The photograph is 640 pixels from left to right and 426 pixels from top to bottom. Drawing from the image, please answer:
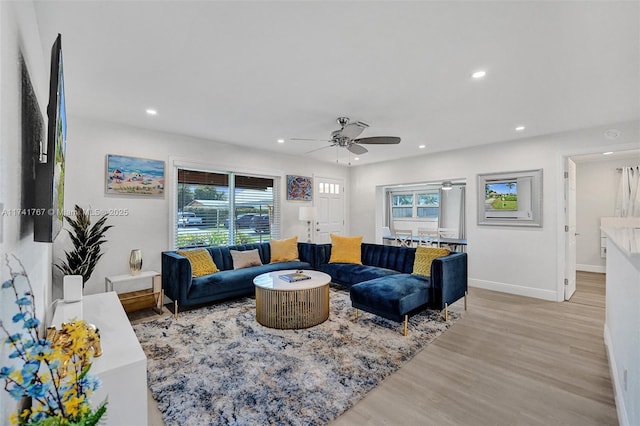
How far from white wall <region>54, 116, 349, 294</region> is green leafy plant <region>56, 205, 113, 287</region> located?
26 centimetres

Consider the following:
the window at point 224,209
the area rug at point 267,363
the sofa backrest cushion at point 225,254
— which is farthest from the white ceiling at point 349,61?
the area rug at point 267,363

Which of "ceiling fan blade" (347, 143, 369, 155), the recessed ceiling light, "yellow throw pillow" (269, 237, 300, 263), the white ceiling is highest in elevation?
the white ceiling

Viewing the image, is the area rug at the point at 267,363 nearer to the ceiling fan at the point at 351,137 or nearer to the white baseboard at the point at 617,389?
the white baseboard at the point at 617,389

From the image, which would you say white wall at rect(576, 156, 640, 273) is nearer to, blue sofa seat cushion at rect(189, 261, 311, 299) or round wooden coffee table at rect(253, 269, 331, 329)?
round wooden coffee table at rect(253, 269, 331, 329)

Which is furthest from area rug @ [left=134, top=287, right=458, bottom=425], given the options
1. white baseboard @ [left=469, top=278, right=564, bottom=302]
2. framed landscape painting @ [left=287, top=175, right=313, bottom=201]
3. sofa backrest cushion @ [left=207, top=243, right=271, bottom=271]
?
framed landscape painting @ [left=287, top=175, right=313, bottom=201]

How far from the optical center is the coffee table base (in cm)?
311

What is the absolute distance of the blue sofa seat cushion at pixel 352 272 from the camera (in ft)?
13.4

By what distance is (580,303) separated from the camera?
161 inches

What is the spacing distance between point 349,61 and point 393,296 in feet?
7.58

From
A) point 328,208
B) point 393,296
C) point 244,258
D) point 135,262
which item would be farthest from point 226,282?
point 328,208

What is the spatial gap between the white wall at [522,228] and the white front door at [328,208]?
1924 millimetres

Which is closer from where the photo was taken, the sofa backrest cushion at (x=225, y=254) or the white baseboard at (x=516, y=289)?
the white baseboard at (x=516, y=289)

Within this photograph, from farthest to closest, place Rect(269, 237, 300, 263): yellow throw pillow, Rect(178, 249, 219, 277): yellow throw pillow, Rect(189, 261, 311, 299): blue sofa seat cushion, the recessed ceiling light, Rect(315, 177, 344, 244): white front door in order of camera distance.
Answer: Rect(315, 177, 344, 244): white front door, Rect(269, 237, 300, 263): yellow throw pillow, Rect(178, 249, 219, 277): yellow throw pillow, the recessed ceiling light, Rect(189, 261, 311, 299): blue sofa seat cushion

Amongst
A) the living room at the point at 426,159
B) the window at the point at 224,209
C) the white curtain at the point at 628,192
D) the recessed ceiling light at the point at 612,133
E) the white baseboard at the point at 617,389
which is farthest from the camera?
the white curtain at the point at 628,192
